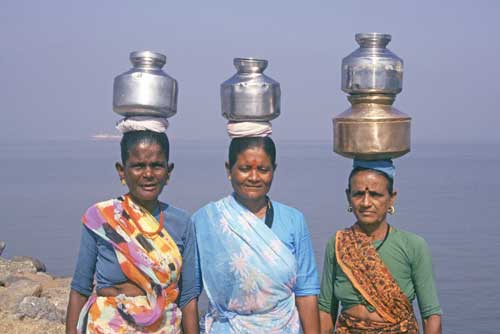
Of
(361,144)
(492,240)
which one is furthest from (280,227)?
(492,240)

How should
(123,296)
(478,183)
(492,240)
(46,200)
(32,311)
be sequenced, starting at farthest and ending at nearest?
(478,183) → (46,200) → (492,240) → (32,311) → (123,296)

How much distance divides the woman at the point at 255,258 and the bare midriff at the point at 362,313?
0.68 ft

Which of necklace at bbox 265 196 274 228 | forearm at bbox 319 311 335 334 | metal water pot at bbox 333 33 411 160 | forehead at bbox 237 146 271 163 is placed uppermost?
metal water pot at bbox 333 33 411 160

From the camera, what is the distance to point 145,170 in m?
4.00

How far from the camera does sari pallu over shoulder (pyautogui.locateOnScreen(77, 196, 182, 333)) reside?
12.8 feet

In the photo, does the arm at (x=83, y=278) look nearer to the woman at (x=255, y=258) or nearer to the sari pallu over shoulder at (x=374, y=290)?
the woman at (x=255, y=258)

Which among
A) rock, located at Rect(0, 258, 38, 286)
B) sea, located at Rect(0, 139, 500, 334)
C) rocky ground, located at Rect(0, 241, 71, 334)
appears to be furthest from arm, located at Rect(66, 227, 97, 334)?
rock, located at Rect(0, 258, 38, 286)

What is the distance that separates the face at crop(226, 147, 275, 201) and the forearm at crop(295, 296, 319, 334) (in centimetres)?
61

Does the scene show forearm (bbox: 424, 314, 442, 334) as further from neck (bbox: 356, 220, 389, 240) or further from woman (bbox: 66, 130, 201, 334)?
woman (bbox: 66, 130, 201, 334)

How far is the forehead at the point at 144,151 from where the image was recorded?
400 cm

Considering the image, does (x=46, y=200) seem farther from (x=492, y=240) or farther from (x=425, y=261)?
(x=425, y=261)

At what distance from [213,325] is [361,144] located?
1.24 meters

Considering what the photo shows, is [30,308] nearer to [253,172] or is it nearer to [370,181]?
[253,172]

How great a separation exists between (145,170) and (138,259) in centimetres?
46
